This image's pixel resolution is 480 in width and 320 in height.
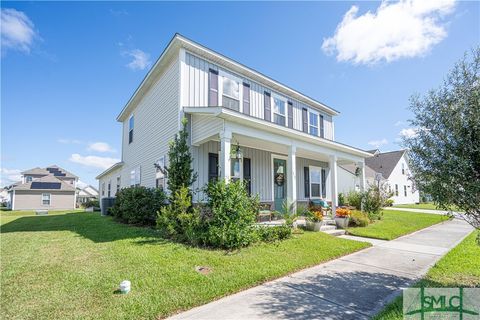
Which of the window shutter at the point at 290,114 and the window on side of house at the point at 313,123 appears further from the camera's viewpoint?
the window on side of house at the point at 313,123

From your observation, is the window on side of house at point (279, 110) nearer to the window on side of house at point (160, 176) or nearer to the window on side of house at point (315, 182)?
the window on side of house at point (315, 182)

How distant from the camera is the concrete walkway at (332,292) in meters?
3.20

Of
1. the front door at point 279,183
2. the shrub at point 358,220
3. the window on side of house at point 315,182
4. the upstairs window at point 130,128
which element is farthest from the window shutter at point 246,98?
the upstairs window at point 130,128

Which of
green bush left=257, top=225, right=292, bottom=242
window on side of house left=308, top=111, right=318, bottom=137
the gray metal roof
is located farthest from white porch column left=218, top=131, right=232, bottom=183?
the gray metal roof

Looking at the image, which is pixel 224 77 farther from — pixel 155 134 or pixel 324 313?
pixel 324 313

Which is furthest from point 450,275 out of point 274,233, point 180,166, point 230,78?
point 230,78

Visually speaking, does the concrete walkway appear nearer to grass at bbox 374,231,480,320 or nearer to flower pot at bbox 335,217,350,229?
grass at bbox 374,231,480,320

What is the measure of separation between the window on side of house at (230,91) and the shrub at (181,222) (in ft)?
15.3

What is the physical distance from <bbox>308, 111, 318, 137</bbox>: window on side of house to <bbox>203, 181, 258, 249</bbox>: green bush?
9.11 meters

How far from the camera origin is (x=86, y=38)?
9766mm

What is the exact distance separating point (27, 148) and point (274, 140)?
15.5 metres

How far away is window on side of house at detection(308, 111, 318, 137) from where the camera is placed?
1456 centimetres

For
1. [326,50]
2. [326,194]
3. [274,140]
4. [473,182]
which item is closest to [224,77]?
[274,140]

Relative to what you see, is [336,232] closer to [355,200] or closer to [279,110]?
[355,200]
